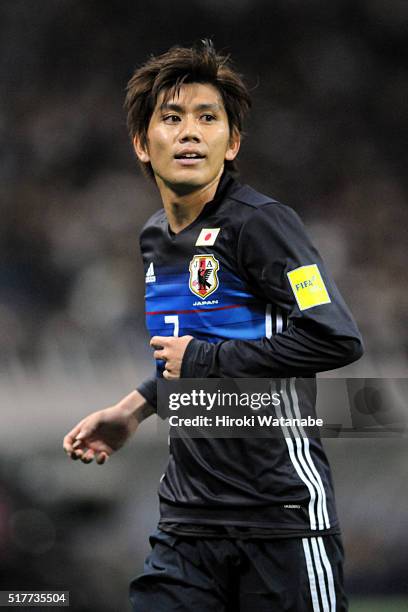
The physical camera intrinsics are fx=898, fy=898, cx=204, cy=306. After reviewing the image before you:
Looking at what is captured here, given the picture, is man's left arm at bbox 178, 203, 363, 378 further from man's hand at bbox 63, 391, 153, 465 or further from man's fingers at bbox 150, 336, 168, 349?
man's hand at bbox 63, 391, 153, 465

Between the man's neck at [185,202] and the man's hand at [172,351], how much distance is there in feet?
1.07

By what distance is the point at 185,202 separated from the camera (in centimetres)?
219

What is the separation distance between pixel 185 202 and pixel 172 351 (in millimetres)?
409

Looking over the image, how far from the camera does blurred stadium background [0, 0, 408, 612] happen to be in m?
4.06

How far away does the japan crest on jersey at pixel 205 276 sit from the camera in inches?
79.4

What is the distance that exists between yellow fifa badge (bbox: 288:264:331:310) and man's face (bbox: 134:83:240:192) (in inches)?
15.3

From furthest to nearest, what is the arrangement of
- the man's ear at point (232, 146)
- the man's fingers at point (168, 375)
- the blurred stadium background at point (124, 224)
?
the blurred stadium background at point (124, 224)
the man's ear at point (232, 146)
the man's fingers at point (168, 375)

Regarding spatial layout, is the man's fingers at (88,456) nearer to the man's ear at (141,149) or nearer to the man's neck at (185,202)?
the man's neck at (185,202)

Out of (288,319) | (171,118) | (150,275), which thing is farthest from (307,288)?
(171,118)

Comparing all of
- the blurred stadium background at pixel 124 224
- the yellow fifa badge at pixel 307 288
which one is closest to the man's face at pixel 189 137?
the yellow fifa badge at pixel 307 288

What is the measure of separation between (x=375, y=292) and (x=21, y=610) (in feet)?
7.09

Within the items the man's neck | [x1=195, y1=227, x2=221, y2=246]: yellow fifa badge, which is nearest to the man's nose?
the man's neck

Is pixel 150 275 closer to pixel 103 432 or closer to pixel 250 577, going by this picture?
pixel 103 432

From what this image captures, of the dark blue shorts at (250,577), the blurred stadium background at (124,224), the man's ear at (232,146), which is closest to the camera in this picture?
the dark blue shorts at (250,577)
